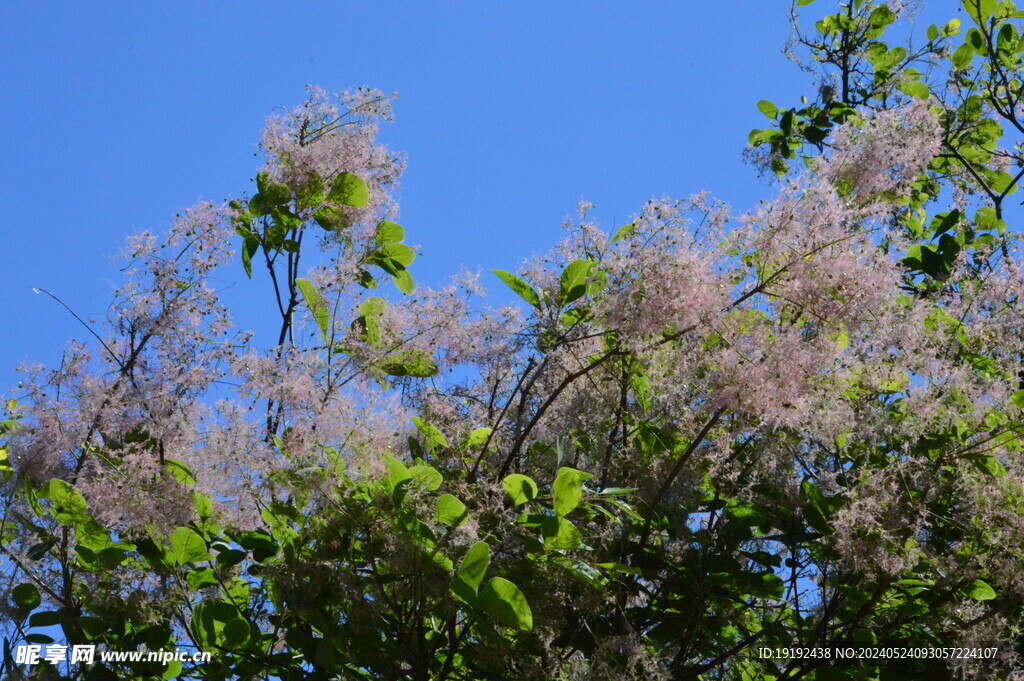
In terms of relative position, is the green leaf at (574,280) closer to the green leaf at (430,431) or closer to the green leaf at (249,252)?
the green leaf at (430,431)

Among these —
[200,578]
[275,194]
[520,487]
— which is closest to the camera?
[520,487]

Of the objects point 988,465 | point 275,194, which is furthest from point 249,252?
point 988,465

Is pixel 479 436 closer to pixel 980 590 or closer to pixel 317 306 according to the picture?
pixel 317 306

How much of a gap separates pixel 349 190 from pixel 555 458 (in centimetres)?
105

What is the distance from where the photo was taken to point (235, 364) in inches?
112

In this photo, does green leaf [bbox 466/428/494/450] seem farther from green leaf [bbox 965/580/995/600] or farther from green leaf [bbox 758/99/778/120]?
green leaf [bbox 758/99/778/120]

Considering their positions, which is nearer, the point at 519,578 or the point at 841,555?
the point at 519,578

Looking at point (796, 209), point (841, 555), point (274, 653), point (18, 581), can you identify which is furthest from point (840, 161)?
point (18, 581)

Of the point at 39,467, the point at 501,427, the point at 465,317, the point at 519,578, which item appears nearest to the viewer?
the point at 519,578

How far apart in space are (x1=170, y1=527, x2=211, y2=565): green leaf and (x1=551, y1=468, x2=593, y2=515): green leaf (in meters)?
0.88

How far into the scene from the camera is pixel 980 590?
114 inches

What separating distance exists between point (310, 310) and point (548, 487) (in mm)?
874

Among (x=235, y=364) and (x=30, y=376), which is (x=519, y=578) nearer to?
(x=235, y=364)

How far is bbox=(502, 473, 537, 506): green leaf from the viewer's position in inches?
92.3
